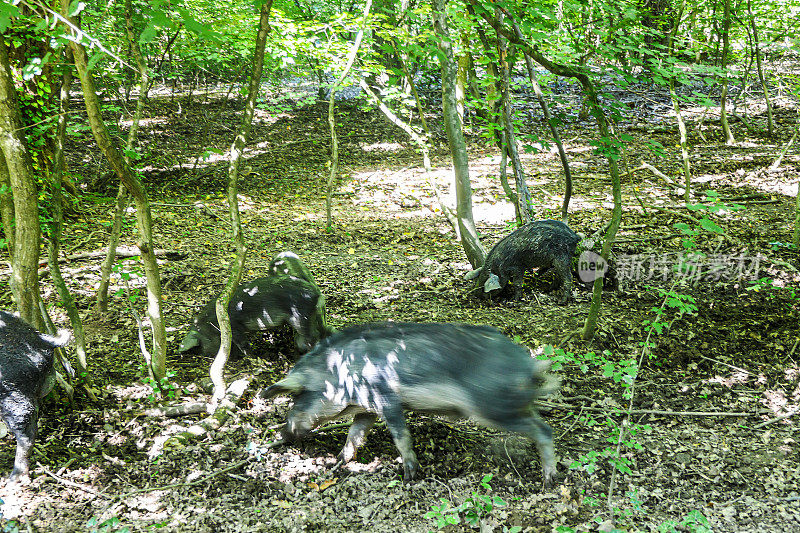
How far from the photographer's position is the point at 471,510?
2.97 m

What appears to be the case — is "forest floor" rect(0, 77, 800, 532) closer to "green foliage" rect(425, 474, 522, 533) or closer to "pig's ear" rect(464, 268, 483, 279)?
"green foliage" rect(425, 474, 522, 533)

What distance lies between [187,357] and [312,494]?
7.45ft

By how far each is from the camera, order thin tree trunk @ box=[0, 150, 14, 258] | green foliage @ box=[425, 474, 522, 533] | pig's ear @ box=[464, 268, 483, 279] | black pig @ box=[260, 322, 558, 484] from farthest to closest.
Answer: pig's ear @ box=[464, 268, 483, 279], thin tree trunk @ box=[0, 150, 14, 258], black pig @ box=[260, 322, 558, 484], green foliage @ box=[425, 474, 522, 533]

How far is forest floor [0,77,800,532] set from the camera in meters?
3.35

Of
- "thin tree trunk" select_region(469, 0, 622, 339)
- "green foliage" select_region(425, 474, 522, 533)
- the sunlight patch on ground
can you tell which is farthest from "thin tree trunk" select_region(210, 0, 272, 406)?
the sunlight patch on ground

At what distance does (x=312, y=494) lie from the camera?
3510 millimetres

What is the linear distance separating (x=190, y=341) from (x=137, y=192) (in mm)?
1839

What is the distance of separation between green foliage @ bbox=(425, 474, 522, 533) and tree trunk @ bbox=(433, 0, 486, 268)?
3.90 metres

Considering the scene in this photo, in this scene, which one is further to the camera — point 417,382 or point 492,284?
point 492,284

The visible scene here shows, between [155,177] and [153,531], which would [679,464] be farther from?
[155,177]

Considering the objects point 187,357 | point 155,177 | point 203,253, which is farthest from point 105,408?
point 155,177

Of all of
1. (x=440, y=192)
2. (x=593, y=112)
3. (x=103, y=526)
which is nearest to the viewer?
(x=103, y=526)

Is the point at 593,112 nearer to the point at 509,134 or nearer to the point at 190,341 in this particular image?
the point at 509,134

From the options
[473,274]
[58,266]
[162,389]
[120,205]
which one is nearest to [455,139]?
[473,274]
